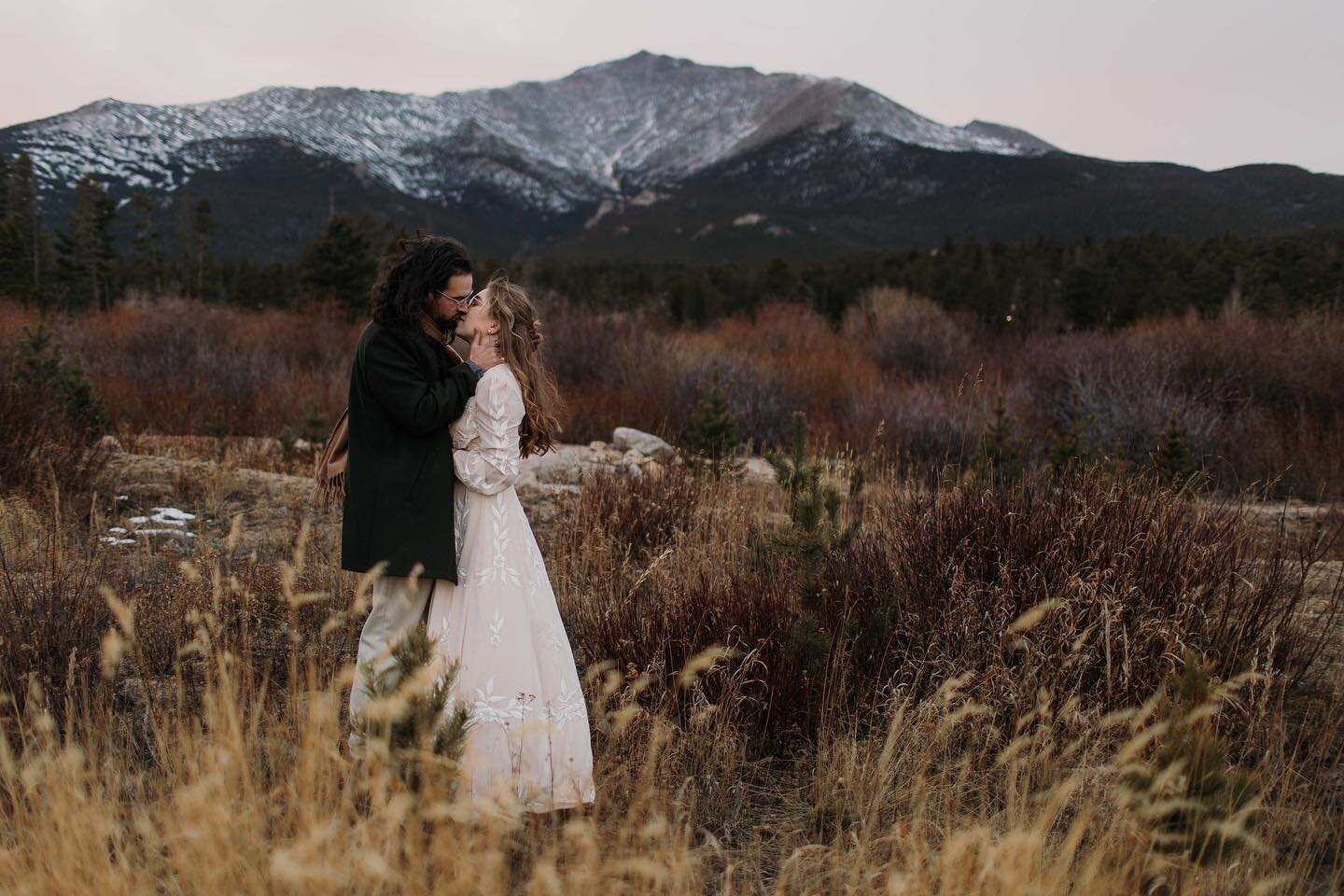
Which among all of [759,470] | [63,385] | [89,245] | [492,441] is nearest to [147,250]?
[89,245]

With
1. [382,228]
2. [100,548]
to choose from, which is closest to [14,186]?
[382,228]

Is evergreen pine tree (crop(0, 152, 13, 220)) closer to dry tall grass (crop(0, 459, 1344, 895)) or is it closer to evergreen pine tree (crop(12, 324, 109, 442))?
evergreen pine tree (crop(12, 324, 109, 442))

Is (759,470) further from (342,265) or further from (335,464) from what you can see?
(342,265)

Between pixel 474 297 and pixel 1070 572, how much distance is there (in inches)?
103

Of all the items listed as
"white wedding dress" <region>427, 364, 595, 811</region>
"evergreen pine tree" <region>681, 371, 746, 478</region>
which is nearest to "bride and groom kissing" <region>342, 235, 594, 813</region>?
"white wedding dress" <region>427, 364, 595, 811</region>

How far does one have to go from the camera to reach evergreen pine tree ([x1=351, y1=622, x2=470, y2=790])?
1.97 m

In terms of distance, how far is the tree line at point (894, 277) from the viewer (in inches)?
749

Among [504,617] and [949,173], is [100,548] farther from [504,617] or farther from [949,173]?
[949,173]

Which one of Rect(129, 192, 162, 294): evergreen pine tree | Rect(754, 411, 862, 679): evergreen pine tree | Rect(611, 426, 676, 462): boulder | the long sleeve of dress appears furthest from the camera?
Rect(129, 192, 162, 294): evergreen pine tree

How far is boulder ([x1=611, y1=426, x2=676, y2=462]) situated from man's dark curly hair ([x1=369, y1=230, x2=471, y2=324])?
23.2ft

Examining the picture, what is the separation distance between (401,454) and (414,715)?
45.2 inches

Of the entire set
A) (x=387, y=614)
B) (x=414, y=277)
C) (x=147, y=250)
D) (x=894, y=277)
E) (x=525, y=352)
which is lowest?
(x=387, y=614)

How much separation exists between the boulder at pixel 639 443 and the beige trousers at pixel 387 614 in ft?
22.9

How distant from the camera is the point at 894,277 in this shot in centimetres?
2477
